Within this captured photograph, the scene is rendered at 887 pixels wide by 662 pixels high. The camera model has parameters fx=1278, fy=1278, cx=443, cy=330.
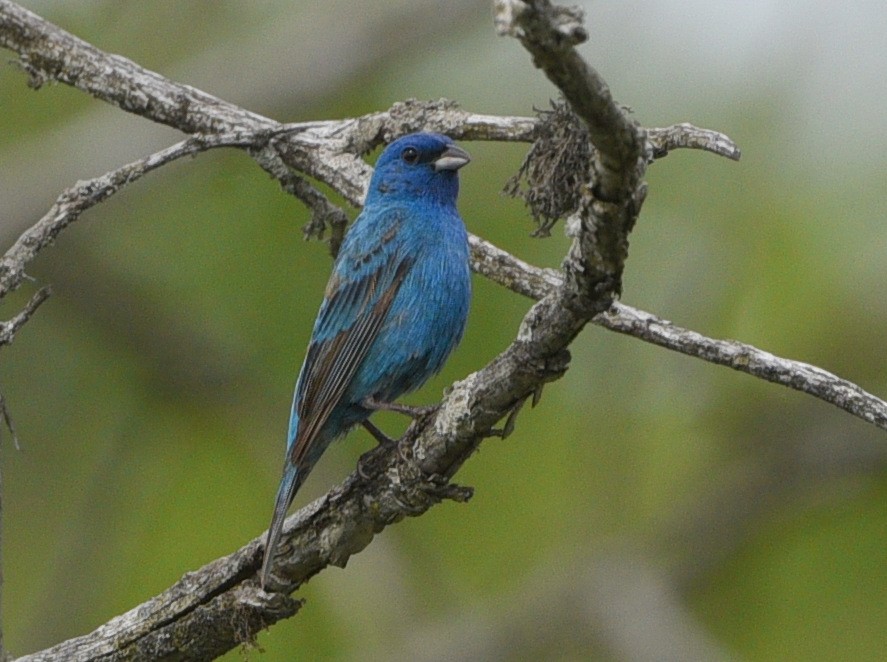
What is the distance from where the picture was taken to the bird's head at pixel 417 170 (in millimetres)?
5566

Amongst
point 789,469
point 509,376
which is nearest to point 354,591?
point 789,469

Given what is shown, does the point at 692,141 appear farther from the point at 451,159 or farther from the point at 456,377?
the point at 456,377

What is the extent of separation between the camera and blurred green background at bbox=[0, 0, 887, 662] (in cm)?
876

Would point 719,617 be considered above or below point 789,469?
below

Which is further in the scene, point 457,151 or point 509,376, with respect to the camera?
point 457,151

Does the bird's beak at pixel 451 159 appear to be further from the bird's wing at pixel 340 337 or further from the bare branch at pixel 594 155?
the bare branch at pixel 594 155

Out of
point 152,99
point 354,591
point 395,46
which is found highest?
point 395,46

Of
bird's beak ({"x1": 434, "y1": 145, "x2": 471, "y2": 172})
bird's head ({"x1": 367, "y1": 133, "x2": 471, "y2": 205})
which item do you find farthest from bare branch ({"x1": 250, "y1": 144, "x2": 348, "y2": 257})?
bird's beak ({"x1": 434, "y1": 145, "x2": 471, "y2": 172})

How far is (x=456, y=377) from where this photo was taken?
8.30 metres

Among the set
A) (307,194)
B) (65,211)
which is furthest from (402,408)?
(65,211)

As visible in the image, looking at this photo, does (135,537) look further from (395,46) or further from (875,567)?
(875,567)

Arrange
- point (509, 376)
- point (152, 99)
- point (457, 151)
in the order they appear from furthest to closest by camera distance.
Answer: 1. point (457, 151)
2. point (152, 99)
3. point (509, 376)

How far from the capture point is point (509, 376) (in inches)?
136

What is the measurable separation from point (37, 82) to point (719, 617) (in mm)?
6759
